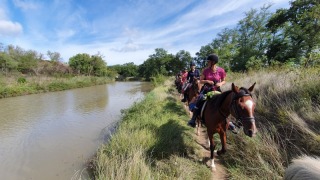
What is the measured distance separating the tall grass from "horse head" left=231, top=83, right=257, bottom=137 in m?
1.00

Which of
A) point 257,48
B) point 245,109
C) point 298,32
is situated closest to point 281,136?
point 245,109

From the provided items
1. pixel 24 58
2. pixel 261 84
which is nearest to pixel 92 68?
pixel 24 58

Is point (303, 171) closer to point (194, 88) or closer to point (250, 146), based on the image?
point (250, 146)

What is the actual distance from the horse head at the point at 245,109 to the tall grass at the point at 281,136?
3.28ft

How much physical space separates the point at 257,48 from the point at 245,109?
3367cm

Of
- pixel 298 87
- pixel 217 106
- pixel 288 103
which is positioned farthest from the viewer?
pixel 298 87

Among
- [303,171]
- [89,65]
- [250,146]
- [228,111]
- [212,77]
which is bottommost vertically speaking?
[250,146]

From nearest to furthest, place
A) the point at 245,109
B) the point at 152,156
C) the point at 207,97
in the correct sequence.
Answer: the point at 245,109 → the point at 152,156 → the point at 207,97

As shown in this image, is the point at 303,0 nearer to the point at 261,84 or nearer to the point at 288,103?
the point at 261,84

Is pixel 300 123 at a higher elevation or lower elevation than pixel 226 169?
higher

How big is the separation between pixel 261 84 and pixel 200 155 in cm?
383

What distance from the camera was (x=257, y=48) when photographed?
32.2 meters

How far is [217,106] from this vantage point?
13.1 ft

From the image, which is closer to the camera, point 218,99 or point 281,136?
point 218,99
